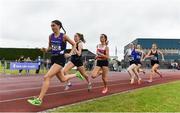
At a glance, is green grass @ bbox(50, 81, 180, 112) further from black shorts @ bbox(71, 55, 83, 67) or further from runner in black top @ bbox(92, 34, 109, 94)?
black shorts @ bbox(71, 55, 83, 67)

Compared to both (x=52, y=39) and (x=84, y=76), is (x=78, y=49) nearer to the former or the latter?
(x=84, y=76)

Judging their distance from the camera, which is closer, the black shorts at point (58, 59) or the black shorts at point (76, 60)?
the black shorts at point (58, 59)

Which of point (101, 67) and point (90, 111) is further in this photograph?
point (101, 67)

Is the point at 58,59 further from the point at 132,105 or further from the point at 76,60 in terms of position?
the point at 76,60

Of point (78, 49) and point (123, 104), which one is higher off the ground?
point (78, 49)

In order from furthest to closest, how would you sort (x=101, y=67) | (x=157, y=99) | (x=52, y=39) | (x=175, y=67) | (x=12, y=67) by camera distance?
(x=175, y=67)
(x=12, y=67)
(x=101, y=67)
(x=157, y=99)
(x=52, y=39)

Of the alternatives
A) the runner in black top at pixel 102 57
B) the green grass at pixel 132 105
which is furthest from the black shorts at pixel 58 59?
the runner in black top at pixel 102 57

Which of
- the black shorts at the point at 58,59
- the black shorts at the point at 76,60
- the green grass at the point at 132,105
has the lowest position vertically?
the green grass at the point at 132,105

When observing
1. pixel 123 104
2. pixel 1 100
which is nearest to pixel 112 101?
pixel 123 104

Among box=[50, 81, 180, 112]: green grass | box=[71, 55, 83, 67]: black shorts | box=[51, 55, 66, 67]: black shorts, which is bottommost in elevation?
box=[50, 81, 180, 112]: green grass

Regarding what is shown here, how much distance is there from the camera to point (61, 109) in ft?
38.2

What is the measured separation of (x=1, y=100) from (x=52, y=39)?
2.82 metres

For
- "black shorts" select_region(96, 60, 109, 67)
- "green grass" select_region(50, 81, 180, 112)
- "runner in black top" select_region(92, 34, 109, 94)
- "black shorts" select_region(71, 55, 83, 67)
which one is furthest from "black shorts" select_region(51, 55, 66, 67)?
"black shorts" select_region(71, 55, 83, 67)

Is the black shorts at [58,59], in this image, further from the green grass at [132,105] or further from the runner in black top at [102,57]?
the runner in black top at [102,57]
